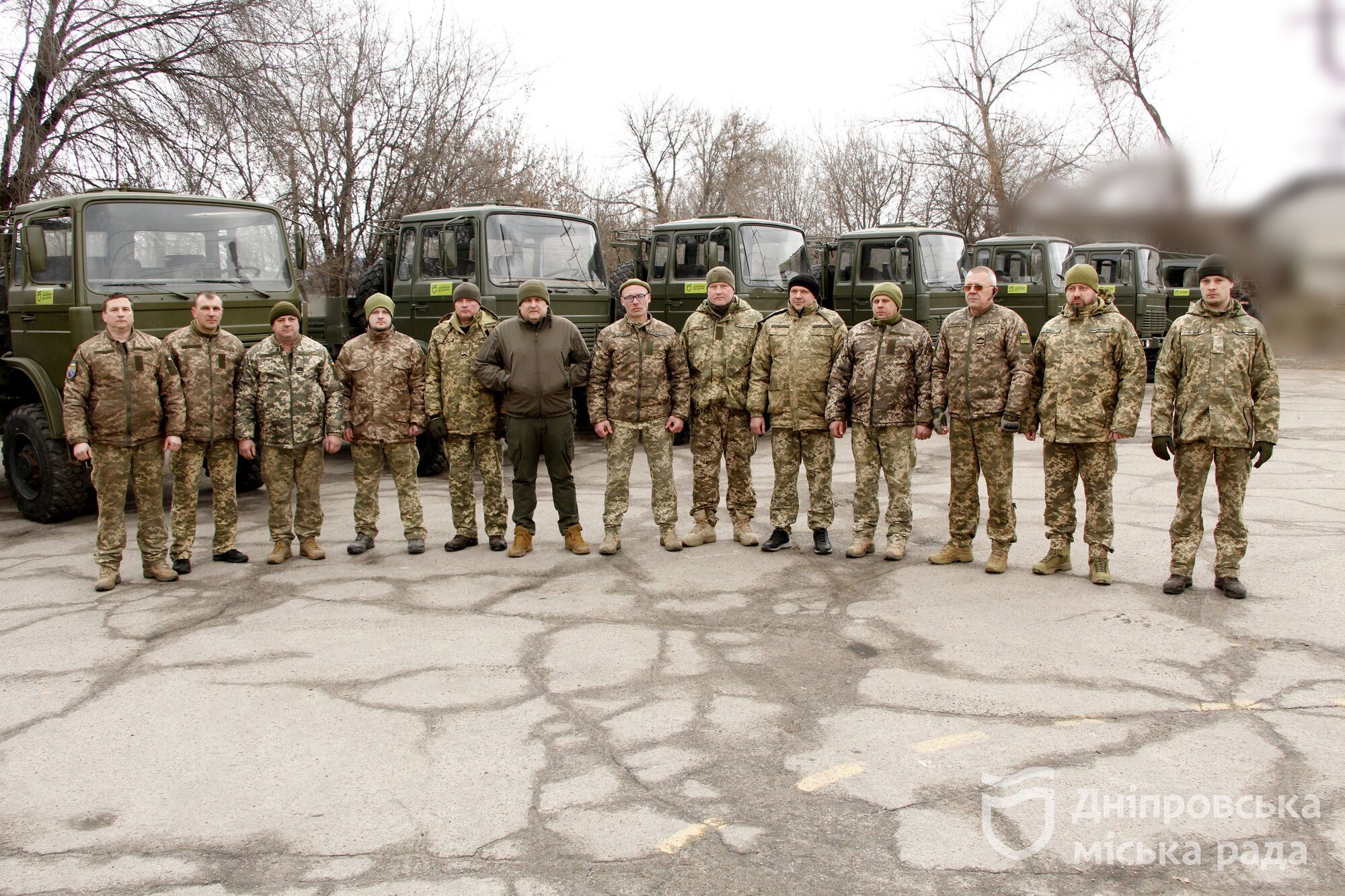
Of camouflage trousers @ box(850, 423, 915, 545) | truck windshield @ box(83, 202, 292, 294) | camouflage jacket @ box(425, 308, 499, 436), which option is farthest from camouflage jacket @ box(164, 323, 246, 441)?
camouflage trousers @ box(850, 423, 915, 545)

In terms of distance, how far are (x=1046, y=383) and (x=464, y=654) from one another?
10.8 ft

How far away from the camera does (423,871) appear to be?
2992mm

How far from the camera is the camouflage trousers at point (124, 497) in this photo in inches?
235

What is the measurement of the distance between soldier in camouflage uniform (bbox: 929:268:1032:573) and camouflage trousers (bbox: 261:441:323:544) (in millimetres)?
3726

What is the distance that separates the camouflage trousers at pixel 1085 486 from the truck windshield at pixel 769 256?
19.4 feet

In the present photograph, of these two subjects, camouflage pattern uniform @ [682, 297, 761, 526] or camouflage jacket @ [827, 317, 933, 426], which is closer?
camouflage jacket @ [827, 317, 933, 426]

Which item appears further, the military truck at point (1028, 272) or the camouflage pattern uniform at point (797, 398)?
the military truck at point (1028, 272)

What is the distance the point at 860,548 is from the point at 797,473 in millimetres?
586

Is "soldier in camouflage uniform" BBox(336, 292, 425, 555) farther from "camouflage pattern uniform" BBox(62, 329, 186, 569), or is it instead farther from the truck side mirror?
the truck side mirror

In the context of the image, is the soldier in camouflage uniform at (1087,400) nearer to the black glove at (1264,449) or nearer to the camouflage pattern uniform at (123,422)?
the black glove at (1264,449)

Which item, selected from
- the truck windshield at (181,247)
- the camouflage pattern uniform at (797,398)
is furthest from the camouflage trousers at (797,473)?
the truck windshield at (181,247)

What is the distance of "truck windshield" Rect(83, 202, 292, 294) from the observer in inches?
299

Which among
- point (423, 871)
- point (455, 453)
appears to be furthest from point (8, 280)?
point (423, 871)

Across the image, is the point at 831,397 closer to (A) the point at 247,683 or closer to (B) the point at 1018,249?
(A) the point at 247,683
